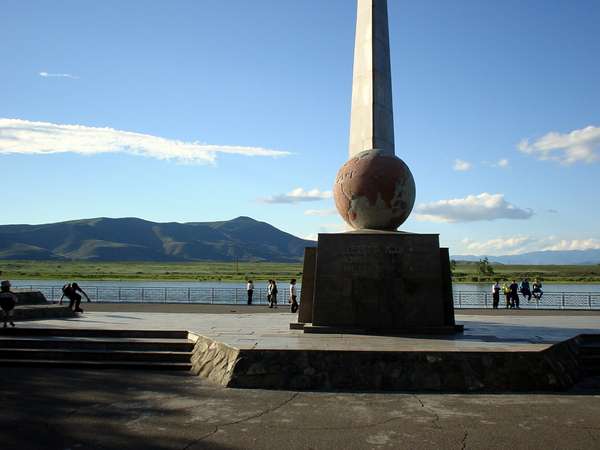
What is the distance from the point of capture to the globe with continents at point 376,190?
465 inches

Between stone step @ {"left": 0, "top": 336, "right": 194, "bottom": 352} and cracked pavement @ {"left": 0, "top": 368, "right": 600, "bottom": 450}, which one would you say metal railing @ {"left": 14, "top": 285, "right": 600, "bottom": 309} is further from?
cracked pavement @ {"left": 0, "top": 368, "right": 600, "bottom": 450}

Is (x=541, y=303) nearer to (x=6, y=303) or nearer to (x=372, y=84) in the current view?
(x=372, y=84)

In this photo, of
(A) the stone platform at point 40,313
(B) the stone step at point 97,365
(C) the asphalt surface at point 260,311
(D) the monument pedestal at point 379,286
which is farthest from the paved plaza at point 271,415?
(C) the asphalt surface at point 260,311

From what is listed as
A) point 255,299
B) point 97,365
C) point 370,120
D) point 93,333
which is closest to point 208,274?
point 255,299

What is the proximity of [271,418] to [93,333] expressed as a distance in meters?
5.91

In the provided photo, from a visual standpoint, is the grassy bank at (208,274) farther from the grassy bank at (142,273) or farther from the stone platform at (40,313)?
the stone platform at (40,313)

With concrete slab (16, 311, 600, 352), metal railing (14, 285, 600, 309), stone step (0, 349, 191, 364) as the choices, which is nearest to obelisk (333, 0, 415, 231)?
concrete slab (16, 311, 600, 352)

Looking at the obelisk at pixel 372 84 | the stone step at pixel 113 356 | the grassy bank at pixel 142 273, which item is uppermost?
the obelisk at pixel 372 84

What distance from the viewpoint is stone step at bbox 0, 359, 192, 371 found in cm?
1008

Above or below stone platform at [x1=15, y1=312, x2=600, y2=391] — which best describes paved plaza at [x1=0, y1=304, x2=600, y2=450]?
below

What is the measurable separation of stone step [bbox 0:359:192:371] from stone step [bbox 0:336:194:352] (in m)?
0.47

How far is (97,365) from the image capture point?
10.1 metres

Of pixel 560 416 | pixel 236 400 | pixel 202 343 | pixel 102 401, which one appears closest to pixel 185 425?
pixel 236 400

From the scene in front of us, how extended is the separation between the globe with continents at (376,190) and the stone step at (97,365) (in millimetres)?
4581
